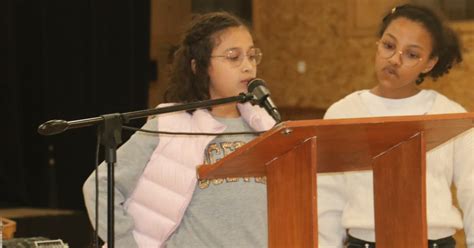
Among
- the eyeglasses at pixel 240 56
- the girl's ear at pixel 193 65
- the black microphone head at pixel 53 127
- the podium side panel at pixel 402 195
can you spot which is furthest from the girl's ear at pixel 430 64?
the black microphone head at pixel 53 127

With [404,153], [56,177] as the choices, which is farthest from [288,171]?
[56,177]

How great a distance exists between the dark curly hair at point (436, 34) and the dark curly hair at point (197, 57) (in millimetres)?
574

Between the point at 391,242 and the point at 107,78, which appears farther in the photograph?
the point at 107,78

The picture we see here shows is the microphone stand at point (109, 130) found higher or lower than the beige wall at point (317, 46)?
lower

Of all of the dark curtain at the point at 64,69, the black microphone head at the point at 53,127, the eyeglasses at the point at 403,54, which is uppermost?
the dark curtain at the point at 64,69

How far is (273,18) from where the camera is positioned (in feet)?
21.9

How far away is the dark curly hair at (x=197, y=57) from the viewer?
298 centimetres

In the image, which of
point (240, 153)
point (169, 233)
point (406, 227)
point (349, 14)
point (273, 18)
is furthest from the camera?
point (273, 18)

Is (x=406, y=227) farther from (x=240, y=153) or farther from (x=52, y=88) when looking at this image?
(x=52, y=88)

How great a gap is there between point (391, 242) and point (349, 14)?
4.18 m

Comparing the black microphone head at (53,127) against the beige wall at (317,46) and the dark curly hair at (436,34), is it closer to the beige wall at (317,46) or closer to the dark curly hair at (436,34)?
the dark curly hair at (436,34)

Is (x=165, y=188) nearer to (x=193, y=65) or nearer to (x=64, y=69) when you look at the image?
(x=193, y=65)

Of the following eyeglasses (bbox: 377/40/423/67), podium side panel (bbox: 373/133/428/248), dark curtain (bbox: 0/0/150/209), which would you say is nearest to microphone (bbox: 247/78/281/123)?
podium side panel (bbox: 373/133/428/248)

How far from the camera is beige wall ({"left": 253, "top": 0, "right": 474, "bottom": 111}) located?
625 centimetres
